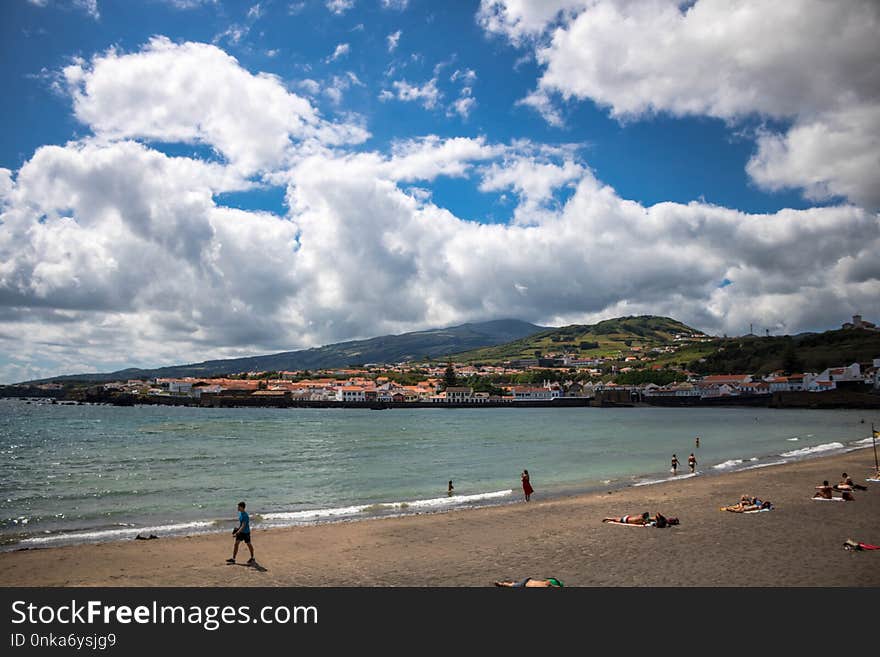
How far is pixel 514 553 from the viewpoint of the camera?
11.9m

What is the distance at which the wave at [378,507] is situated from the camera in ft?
57.9

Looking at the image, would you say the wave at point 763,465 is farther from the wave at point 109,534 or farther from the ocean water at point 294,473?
the wave at point 109,534

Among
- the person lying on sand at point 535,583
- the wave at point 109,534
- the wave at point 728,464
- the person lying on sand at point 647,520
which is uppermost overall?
the person lying on sand at point 535,583

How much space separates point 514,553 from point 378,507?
26.4ft

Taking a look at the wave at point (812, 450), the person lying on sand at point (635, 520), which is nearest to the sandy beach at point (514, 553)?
the person lying on sand at point (635, 520)

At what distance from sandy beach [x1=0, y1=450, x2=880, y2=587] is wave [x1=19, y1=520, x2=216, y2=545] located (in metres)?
1.41

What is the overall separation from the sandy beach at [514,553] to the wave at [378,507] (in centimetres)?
193

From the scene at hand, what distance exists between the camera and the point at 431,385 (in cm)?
17488

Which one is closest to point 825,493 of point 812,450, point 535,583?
point 535,583

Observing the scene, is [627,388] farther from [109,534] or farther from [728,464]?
[109,534]
